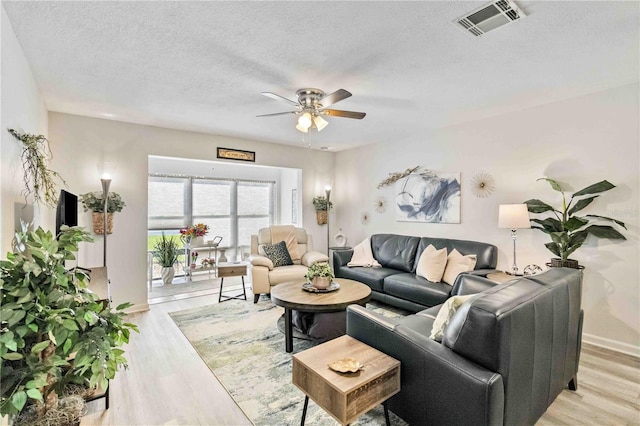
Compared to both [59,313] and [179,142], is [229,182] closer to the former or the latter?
[179,142]

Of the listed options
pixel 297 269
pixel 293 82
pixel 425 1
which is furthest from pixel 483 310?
pixel 297 269

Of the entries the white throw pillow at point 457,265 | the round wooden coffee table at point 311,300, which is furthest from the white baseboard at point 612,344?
the round wooden coffee table at point 311,300

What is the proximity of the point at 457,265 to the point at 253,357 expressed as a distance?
256cm

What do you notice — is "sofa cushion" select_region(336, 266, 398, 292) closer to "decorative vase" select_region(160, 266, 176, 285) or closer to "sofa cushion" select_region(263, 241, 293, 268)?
"sofa cushion" select_region(263, 241, 293, 268)

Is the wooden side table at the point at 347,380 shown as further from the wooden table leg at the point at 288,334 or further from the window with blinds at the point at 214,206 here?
the window with blinds at the point at 214,206

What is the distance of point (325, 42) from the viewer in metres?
2.15

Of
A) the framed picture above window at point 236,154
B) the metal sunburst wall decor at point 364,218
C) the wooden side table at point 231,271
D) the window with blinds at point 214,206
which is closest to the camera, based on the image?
the wooden side table at point 231,271

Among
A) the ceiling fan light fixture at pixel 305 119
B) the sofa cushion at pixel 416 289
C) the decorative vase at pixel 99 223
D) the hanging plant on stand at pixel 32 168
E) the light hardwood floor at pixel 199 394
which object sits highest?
the ceiling fan light fixture at pixel 305 119

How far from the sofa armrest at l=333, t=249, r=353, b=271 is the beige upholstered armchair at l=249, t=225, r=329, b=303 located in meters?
0.17

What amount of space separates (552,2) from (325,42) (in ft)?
4.46

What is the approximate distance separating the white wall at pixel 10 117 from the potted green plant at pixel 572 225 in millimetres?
4391

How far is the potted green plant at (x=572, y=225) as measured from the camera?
2.96 metres

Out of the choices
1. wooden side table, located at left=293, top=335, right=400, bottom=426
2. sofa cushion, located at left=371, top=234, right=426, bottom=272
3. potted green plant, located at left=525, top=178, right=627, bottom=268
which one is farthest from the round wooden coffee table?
potted green plant, located at left=525, top=178, right=627, bottom=268

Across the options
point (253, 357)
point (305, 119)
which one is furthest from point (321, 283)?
point (305, 119)
